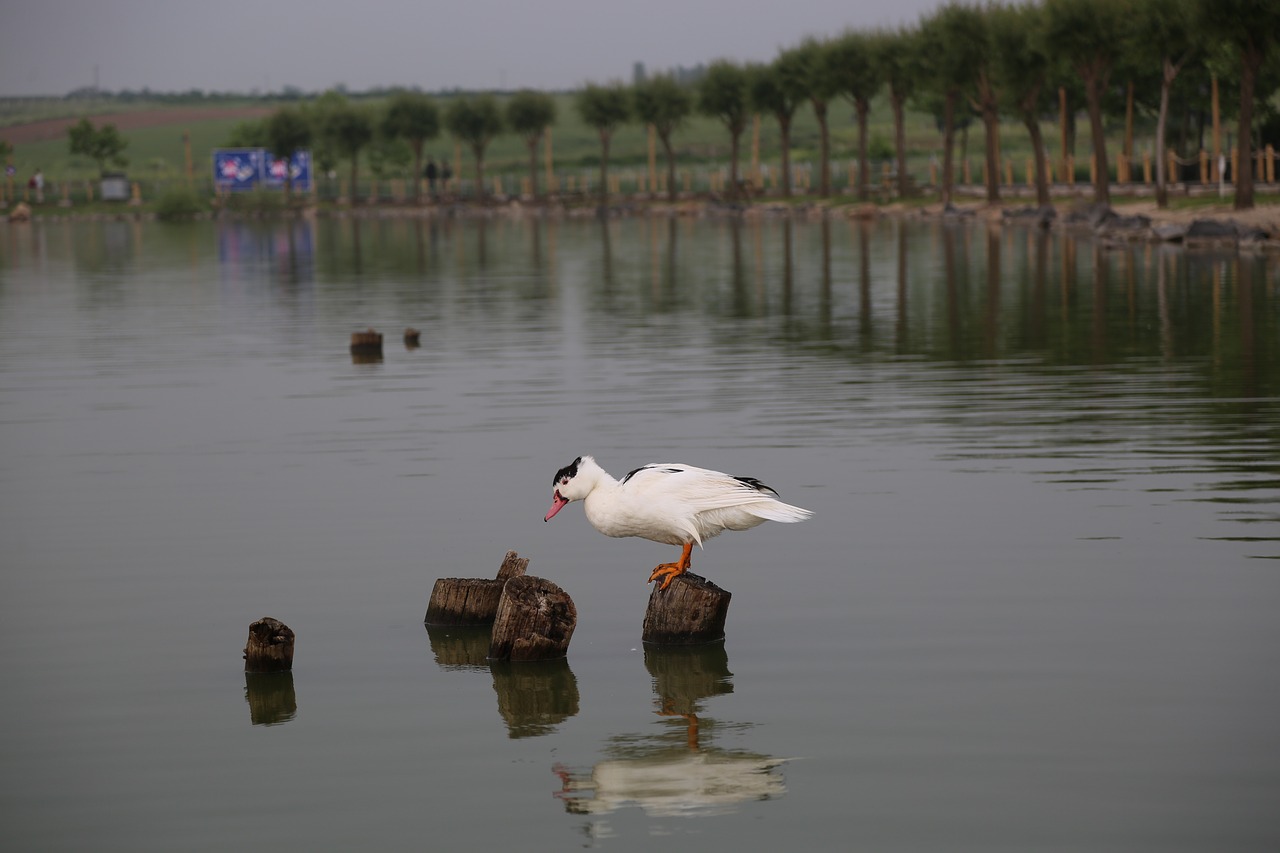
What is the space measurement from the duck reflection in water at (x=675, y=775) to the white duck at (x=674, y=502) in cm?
113

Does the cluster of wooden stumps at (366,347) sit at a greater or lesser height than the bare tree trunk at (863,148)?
lesser

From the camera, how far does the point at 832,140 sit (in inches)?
7638

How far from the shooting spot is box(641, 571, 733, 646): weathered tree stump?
11586 millimetres

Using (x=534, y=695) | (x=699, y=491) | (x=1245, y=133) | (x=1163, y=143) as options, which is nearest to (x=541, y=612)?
(x=534, y=695)

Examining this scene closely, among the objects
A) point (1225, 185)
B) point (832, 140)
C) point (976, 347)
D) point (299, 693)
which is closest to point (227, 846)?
point (299, 693)

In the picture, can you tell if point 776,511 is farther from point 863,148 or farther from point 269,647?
point 863,148

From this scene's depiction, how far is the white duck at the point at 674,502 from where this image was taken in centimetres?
1114

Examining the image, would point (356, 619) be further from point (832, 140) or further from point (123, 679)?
point (832, 140)

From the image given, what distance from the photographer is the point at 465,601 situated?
12.2m

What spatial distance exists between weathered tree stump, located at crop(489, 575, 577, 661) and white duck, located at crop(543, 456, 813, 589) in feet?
1.74

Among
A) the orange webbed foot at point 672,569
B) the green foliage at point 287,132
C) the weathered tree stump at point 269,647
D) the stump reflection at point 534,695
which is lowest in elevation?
the stump reflection at point 534,695

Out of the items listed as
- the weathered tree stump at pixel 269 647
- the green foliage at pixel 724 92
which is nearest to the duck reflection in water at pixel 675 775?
the weathered tree stump at pixel 269 647

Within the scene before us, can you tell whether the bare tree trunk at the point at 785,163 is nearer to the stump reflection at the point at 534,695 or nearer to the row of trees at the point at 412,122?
the row of trees at the point at 412,122

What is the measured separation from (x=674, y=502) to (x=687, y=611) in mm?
853
